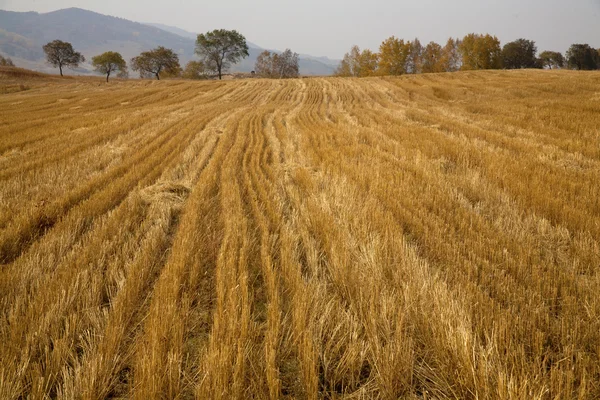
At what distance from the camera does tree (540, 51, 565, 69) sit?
284 feet

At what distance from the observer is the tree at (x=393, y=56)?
205 feet

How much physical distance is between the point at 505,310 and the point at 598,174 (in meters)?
5.21

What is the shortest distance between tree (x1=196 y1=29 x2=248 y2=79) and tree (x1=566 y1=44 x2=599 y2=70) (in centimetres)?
8181

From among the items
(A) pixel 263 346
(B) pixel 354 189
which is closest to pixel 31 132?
(B) pixel 354 189

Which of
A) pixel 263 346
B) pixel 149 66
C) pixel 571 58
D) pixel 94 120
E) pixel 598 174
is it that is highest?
pixel 571 58

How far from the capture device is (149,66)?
217 ft

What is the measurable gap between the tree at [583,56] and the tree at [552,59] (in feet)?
45.3

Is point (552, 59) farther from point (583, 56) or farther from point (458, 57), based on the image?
point (458, 57)

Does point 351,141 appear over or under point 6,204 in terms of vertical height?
over

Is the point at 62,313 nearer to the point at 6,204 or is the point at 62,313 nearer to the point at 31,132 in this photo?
the point at 6,204

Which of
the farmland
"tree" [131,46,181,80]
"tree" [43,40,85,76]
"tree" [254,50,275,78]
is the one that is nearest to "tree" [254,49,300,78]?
"tree" [254,50,275,78]

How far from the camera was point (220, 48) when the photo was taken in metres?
66.2

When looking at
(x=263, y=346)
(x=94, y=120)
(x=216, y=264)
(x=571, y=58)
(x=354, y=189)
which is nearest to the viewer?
(x=263, y=346)

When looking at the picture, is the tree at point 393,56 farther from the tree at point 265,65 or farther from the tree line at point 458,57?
the tree at point 265,65
